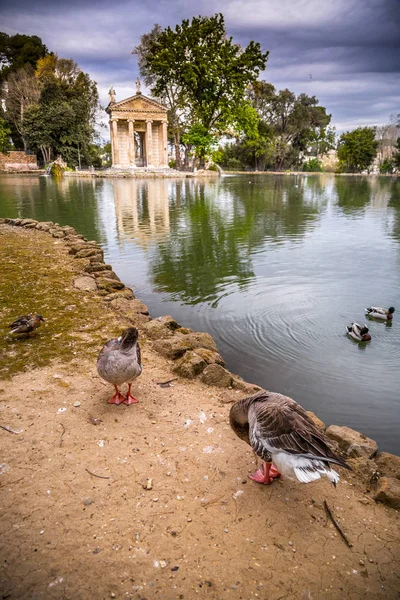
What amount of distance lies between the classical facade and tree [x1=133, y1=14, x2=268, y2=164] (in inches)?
201

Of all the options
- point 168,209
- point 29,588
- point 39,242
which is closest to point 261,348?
point 29,588

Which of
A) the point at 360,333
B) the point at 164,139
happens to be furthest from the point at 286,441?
the point at 164,139

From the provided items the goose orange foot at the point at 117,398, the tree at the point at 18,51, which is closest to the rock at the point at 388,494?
the goose orange foot at the point at 117,398

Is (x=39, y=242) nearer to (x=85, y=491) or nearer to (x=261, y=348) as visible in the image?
(x=261, y=348)

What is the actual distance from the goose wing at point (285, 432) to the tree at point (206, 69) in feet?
212

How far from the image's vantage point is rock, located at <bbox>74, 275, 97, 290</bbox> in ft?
28.4

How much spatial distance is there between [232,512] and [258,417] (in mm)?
857

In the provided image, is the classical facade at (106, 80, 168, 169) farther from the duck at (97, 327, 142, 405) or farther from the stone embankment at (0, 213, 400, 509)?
the duck at (97, 327, 142, 405)

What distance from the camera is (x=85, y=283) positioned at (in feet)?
29.0

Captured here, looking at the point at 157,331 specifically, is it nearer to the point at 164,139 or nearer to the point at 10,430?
the point at 10,430

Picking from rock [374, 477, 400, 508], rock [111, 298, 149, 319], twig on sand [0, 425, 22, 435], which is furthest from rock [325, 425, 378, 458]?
rock [111, 298, 149, 319]

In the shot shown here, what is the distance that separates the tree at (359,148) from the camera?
88.9 metres

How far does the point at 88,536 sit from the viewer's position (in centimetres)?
302

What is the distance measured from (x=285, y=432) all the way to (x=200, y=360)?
2.47m
